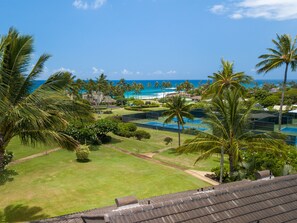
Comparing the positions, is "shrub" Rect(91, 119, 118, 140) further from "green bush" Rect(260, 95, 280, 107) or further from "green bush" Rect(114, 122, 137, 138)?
Answer: "green bush" Rect(260, 95, 280, 107)

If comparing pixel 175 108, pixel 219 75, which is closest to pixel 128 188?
pixel 175 108

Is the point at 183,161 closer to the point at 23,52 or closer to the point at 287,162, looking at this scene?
the point at 287,162

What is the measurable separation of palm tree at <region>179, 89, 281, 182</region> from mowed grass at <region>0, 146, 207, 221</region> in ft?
11.7

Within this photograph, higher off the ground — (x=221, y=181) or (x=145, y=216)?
(x=145, y=216)

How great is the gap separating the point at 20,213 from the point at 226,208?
11943 millimetres

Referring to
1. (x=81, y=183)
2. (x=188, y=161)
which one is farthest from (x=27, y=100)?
(x=188, y=161)

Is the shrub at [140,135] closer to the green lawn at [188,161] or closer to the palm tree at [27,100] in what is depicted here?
the green lawn at [188,161]

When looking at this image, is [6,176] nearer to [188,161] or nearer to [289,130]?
[188,161]

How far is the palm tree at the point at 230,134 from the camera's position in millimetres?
16984

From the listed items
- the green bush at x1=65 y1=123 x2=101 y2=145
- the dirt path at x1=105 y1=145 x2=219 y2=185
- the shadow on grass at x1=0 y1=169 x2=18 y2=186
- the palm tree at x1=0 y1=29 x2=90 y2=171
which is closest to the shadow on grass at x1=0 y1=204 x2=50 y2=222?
the shadow on grass at x1=0 y1=169 x2=18 y2=186

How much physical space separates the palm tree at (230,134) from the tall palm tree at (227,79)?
569 inches

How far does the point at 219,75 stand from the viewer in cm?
3216

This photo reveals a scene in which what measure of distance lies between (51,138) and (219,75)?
25508 millimetres

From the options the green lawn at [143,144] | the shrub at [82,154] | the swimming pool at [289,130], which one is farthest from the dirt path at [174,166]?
the swimming pool at [289,130]
